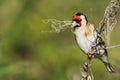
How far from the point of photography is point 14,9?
554cm

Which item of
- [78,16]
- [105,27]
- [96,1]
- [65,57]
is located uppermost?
[96,1]

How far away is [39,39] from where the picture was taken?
543cm

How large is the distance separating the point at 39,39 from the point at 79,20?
230 centimetres

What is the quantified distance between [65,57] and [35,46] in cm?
51

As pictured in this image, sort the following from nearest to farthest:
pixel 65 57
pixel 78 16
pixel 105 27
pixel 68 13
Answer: pixel 105 27
pixel 78 16
pixel 65 57
pixel 68 13

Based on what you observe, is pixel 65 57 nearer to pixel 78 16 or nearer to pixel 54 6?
pixel 54 6

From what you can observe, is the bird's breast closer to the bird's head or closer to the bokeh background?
the bird's head

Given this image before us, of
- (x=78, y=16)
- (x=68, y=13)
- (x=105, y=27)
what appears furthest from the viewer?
(x=68, y=13)

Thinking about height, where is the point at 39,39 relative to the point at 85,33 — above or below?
above

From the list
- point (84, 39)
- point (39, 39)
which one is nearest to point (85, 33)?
point (84, 39)

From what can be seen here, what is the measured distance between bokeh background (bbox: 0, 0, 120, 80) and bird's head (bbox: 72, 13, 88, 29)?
1.46 metres

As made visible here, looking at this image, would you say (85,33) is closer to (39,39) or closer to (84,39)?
(84,39)

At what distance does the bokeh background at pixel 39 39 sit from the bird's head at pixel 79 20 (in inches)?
57.5

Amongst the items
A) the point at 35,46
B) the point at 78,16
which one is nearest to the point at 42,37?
the point at 35,46
